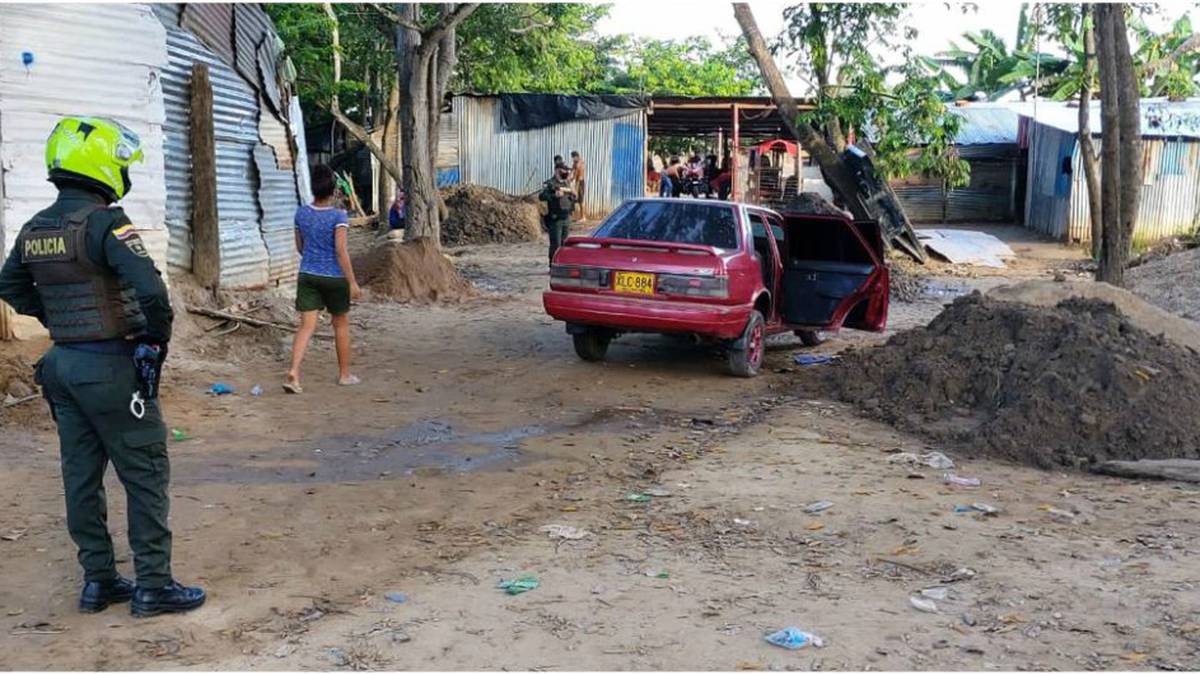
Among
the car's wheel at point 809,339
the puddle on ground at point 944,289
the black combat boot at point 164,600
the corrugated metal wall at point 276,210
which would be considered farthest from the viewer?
the puddle on ground at point 944,289

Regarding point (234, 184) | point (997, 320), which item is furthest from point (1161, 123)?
point (234, 184)

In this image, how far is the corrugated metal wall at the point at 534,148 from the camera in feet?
87.2

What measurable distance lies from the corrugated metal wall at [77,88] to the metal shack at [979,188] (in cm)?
2439

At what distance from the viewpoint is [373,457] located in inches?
255

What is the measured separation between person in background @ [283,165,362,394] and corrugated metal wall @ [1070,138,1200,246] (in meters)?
20.1

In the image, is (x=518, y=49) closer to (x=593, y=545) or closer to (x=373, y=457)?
(x=373, y=457)

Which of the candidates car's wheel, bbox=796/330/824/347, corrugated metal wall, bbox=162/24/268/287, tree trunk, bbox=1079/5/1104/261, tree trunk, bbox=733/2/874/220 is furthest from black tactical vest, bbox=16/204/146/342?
tree trunk, bbox=1079/5/1104/261

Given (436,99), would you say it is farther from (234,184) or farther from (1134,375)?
(1134,375)

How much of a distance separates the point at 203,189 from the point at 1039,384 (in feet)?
24.2

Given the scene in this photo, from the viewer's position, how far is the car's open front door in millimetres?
9836

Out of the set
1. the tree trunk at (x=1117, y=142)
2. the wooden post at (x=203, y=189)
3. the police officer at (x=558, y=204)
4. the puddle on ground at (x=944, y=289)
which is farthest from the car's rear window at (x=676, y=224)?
the puddle on ground at (x=944, y=289)

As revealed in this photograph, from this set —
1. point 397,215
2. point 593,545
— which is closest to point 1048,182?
point 397,215

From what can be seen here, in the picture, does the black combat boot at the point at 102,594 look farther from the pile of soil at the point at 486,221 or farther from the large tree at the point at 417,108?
the pile of soil at the point at 486,221

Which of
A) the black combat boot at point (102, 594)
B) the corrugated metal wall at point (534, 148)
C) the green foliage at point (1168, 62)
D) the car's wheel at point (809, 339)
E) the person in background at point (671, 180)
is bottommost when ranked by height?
the black combat boot at point (102, 594)
